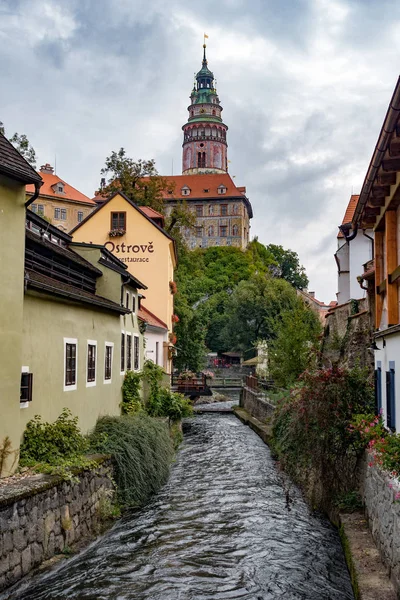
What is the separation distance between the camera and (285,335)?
1231 inches

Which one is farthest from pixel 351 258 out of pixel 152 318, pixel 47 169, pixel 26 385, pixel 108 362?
pixel 47 169

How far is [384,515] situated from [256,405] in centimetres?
2616

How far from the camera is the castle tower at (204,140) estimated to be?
126 metres

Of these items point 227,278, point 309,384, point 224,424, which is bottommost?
point 224,424

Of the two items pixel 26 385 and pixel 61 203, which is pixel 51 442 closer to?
pixel 26 385

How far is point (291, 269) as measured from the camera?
101m

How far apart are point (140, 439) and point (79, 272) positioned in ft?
16.7

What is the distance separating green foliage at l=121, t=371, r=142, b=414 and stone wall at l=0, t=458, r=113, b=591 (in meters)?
6.67

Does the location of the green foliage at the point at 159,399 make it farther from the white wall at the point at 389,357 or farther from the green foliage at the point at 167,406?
the white wall at the point at 389,357

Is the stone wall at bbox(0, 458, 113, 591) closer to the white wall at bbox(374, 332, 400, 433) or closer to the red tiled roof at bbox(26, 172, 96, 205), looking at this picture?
the white wall at bbox(374, 332, 400, 433)

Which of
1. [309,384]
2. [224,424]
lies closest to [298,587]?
[309,384]

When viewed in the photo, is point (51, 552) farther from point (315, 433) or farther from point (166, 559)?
point (315, 433)

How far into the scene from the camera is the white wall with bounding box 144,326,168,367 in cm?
2988

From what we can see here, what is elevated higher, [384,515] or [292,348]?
[292,348]
